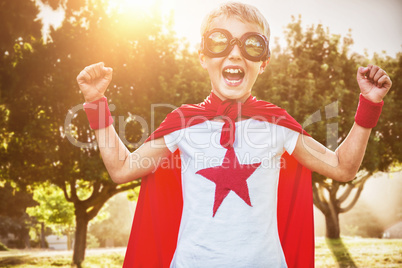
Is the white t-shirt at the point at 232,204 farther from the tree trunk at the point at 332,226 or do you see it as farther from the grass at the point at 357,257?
→ the tree trunk at the point at 332,226

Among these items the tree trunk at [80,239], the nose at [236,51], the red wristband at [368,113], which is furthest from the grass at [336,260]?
the nose at [236,51]

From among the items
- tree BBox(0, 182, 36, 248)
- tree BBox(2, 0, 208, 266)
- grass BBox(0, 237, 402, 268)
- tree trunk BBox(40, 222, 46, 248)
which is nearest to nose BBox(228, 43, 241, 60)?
tree BBox(2, 0, 208, 266)

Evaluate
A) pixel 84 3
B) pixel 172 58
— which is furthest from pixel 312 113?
pixel 84 3

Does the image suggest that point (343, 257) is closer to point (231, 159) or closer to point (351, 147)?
point (351, 147)

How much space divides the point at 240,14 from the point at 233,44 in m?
0.24

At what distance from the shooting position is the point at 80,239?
59.4 ft

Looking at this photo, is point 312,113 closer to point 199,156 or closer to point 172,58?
point 172,58

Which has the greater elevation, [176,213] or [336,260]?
[176,213]

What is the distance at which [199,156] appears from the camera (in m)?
2.45

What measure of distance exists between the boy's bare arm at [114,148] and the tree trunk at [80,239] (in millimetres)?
16308

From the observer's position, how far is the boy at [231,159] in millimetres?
2262

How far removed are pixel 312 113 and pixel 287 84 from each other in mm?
1690

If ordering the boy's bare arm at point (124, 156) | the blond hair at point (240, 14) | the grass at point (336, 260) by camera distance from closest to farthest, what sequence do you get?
the boy's bare arm at point (124, 156)
the blond hair at point (240, 14)
the grass at point (336, 260)

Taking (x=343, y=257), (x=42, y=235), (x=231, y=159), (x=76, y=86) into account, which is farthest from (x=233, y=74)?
(x=42, y=235)
